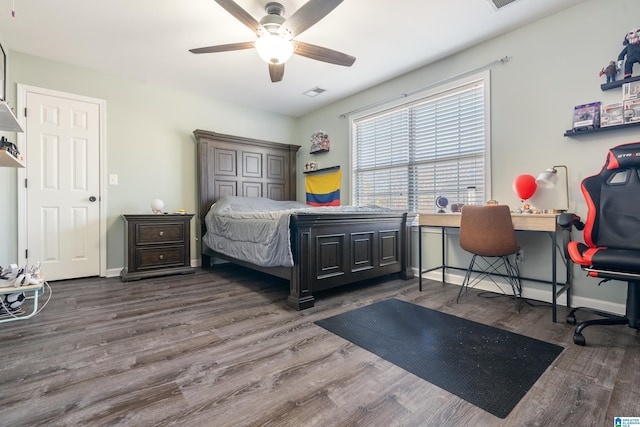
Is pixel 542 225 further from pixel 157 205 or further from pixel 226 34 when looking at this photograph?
pixel 157 205

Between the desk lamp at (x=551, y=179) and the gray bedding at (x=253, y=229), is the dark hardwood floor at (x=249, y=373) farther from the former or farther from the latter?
the desk lamp at (x=551, y=179)

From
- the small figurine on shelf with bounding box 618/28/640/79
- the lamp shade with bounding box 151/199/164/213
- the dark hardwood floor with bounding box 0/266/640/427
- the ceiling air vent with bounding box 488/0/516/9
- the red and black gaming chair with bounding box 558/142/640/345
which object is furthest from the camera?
the lamp shade with bounding box 151/199/164/213

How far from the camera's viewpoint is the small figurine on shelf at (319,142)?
464 centimetres

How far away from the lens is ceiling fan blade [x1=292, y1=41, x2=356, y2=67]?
238 cm

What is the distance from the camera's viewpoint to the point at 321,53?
8.08 ft

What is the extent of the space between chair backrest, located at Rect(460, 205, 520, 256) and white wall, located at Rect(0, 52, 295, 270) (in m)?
3.53

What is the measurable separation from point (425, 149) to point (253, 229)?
7.16 ft

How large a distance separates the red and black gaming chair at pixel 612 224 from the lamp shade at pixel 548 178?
0.30 m

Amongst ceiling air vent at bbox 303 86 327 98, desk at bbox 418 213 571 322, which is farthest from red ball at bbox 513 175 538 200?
ceiling air vent at bbox 303 86 327 98

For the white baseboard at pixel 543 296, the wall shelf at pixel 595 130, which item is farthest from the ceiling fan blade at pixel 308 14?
the white baseboard at pixel 543 296

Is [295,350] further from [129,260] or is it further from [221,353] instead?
[129,260]

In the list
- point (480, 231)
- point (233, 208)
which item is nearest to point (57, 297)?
point (233, 208)

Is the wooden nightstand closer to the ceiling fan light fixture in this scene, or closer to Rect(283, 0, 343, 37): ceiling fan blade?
the ceiling fan light fixture

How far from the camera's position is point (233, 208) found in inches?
154
